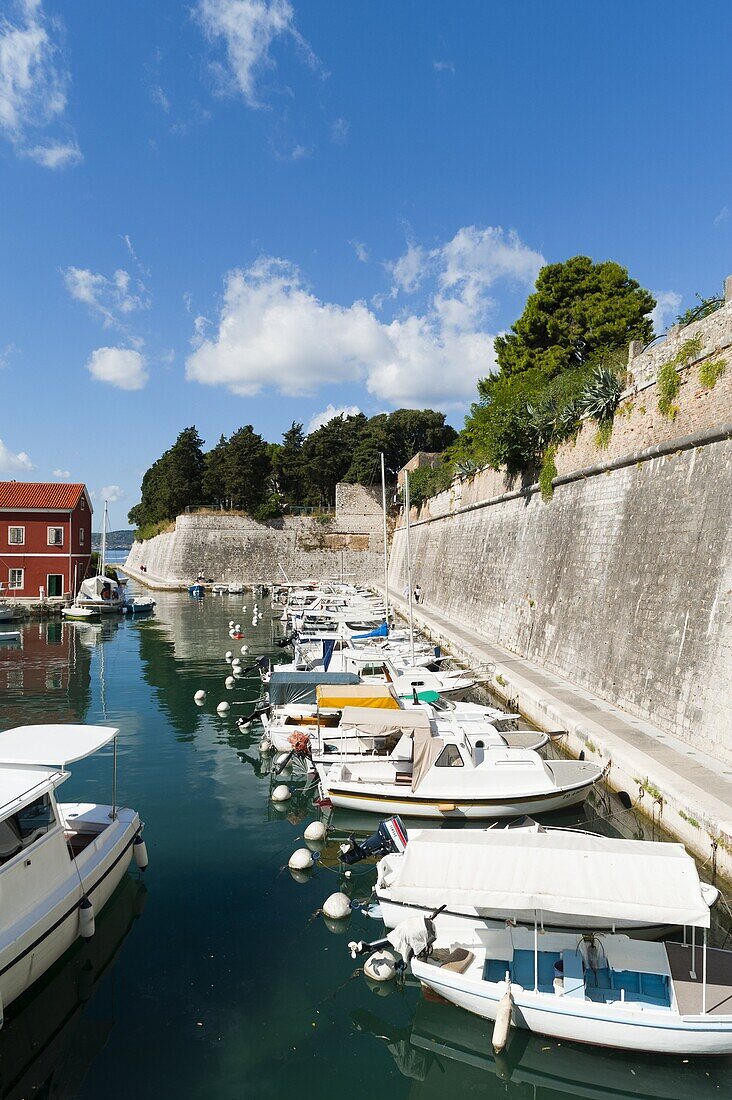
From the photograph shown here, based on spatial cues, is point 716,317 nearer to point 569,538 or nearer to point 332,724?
point 569,538

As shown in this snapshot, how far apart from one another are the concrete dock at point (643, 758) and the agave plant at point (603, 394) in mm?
6234

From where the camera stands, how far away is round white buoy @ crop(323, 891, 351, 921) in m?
7.29

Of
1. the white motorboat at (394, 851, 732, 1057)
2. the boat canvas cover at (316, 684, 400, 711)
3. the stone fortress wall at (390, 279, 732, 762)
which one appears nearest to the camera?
the white motorboat at (394, 851, 732, 1057)

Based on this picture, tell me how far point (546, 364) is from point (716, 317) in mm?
22649

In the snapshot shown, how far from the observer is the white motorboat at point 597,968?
5.17m

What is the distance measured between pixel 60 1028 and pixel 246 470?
55.4 meters

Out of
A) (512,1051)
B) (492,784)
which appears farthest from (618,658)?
(512,1051)

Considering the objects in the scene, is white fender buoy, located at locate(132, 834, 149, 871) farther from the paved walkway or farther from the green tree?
the green tree

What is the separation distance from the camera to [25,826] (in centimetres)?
652

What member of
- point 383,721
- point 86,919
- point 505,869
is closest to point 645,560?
point 383,721

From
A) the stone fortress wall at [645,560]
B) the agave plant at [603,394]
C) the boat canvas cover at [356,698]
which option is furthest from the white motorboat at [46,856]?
the agave plant at [603,394]

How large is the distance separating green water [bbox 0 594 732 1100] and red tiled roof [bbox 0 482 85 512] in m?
32.6

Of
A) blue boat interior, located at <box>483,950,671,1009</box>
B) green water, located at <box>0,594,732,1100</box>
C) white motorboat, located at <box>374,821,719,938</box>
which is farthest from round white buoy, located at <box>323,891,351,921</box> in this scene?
blue boat interior, located at <box>483,950,671,1009</box>

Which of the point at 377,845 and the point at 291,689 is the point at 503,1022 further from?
the point at 291,689
